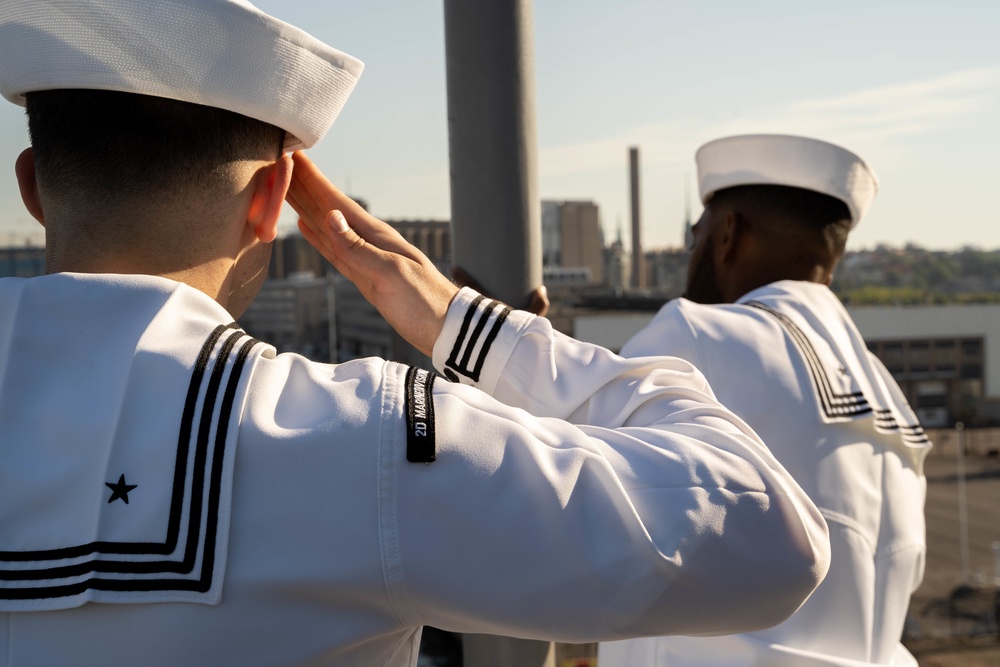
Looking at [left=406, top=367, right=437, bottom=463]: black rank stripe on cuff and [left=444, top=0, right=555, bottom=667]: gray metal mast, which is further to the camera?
[left=444, top=0, right=555, bottom=667]: gray metal mast

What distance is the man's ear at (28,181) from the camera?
149 centimetres

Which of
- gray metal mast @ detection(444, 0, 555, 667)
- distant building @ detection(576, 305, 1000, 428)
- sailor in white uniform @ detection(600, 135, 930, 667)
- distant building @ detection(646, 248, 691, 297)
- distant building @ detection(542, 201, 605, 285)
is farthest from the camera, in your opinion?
distant building @ detection(646, 248, 691, 297)

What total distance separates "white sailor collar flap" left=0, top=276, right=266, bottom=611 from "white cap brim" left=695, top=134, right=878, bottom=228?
8.13ft

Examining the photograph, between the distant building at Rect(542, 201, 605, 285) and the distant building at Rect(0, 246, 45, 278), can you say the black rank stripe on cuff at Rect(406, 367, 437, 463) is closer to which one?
the distant building at Rect(0, 246, 45, 278)

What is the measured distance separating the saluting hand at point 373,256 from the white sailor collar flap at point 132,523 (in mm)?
650

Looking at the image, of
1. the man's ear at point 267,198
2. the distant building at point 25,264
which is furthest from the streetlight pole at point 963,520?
the man's ear at point 267,198

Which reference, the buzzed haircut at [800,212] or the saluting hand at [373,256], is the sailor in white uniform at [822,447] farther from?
the saluting hand at [373,256]

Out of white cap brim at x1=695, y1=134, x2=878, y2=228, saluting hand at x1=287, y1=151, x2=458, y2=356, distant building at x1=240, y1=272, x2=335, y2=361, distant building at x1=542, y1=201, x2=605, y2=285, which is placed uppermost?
distant building at x1=542, y1=201, x2=605, y2=285

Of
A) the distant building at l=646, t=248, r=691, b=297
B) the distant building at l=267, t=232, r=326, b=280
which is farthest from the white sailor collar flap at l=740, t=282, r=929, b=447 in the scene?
the distant building at l=646, t=248, r=691, b=297

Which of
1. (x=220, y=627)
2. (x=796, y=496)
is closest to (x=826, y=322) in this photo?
(x=796, y=496)

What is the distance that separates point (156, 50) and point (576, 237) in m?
43.5

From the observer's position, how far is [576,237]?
44.5 metres

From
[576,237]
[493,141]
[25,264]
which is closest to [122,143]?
[493,141]

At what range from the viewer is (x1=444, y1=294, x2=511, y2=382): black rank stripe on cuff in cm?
188
